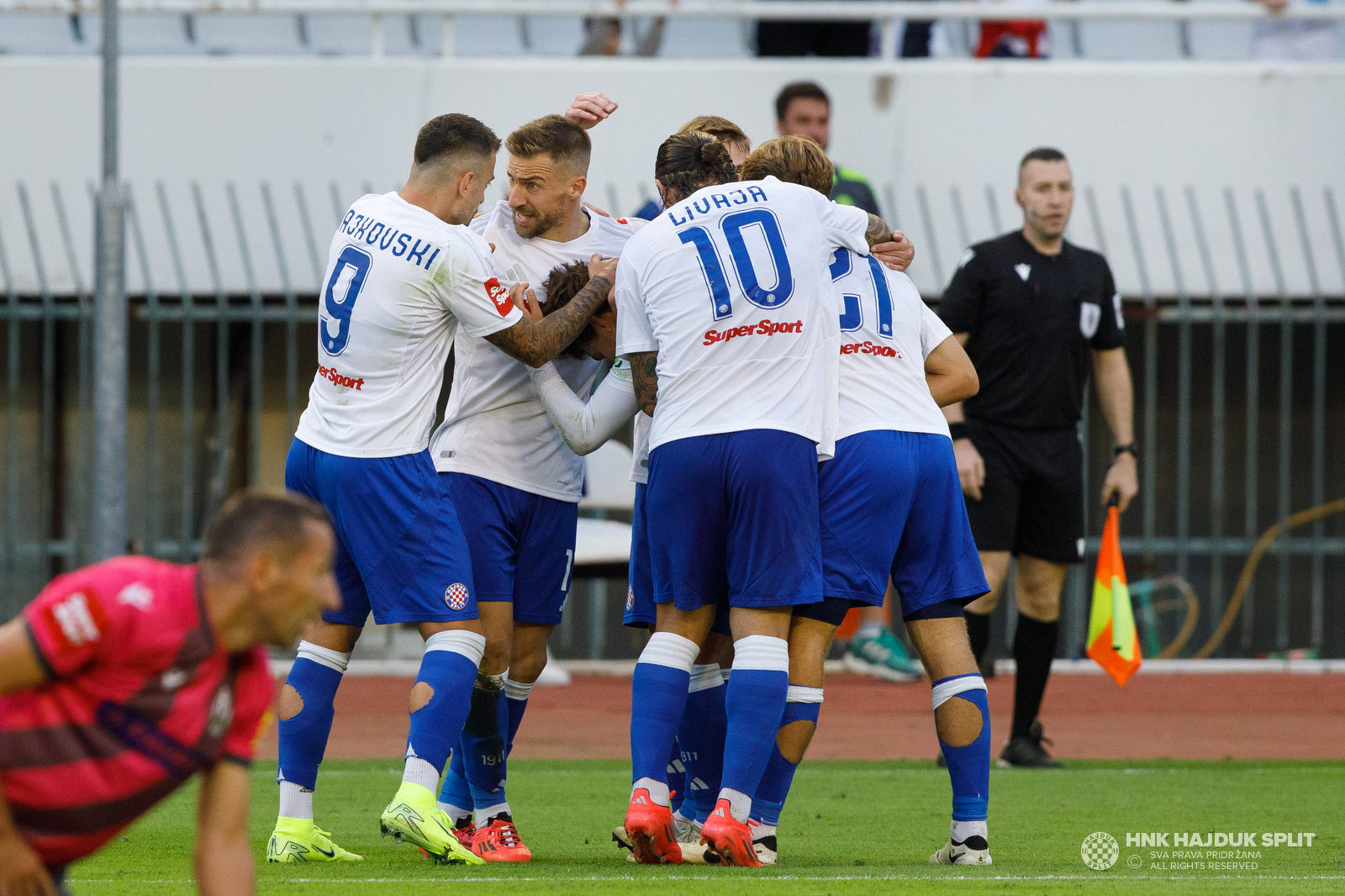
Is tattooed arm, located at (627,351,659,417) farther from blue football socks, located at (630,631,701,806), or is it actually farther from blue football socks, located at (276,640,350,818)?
blue football socks, located at (276,640,350,818)

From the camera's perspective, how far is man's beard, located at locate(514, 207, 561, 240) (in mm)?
5016

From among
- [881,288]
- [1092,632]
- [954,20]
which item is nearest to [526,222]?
[881,288]

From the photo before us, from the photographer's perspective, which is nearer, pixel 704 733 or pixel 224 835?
pixel 224 835

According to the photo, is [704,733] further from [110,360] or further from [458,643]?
[110,360]

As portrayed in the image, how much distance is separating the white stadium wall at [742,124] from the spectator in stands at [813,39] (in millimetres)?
257

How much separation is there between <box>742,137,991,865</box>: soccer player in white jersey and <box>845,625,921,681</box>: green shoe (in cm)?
604

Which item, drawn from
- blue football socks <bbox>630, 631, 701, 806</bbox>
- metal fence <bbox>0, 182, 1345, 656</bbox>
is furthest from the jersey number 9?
metal fence <bbox>0, 182, 1345, 656</bbox>

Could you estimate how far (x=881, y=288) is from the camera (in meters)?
4.74

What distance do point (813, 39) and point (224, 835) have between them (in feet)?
32.9

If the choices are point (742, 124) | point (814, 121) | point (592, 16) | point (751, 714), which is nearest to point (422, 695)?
point (751, 714)

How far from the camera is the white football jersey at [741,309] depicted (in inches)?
172

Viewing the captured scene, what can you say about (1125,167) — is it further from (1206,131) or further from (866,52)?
(866,52)

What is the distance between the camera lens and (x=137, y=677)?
257 cm

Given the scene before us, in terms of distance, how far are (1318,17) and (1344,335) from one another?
89.7 inches
